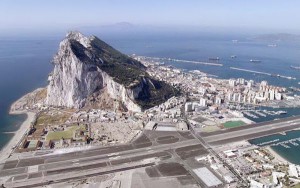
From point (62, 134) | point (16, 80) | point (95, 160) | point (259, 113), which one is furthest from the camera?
point (16, 80)

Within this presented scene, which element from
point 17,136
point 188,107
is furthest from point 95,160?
point 188,107

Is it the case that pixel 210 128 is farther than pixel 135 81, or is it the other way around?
pixel 135 81

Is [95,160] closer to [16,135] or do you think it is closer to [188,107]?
[16,135]

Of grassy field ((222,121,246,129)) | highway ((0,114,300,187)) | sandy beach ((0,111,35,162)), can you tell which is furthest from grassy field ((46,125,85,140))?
grassy field ((222,121,246,129))

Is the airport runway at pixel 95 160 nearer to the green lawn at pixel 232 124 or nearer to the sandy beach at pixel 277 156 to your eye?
the green lawn at pixel 232 124

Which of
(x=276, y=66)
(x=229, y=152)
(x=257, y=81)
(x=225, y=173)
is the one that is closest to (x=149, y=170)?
(x=225, y=173)

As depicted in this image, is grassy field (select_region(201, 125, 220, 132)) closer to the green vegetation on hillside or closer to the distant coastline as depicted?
the green vegetation on hillside

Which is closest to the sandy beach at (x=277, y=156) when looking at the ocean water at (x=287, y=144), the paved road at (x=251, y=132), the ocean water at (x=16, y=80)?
the ocean water at (x=287, y=144)

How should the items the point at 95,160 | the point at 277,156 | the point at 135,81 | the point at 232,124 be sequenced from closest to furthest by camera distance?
the point at 95,160 < the point at 277,156 < the point at 232,124 < the point at 135,81

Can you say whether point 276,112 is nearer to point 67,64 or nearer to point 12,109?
point 67,64
